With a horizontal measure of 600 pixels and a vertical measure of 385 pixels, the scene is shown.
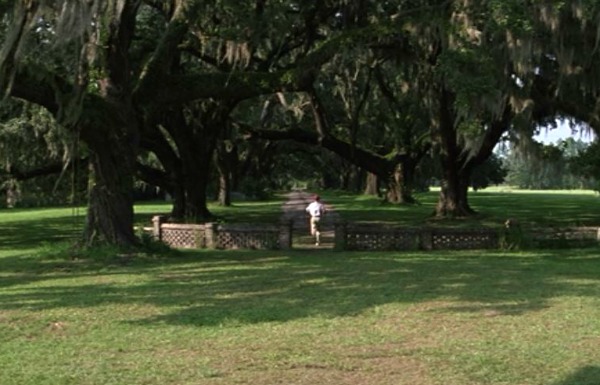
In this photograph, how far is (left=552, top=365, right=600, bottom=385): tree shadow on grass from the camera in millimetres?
5664

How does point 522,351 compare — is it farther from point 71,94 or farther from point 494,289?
point 71,94

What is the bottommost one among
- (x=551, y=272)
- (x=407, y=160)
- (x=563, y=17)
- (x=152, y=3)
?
(x=551, y=272)

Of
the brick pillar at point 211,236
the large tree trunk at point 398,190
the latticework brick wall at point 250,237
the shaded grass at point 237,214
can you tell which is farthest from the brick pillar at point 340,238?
the large tree trunk at point 398,190

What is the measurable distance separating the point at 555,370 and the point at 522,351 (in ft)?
2.18

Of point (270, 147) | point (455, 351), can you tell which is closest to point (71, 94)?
point (455, 351)

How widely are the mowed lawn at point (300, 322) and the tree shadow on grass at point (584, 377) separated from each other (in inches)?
0.6

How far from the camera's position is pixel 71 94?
1405 centimetres

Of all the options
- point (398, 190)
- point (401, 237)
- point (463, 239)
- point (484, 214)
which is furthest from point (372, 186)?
point (401, 237)

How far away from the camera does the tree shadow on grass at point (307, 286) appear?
29.7 ft

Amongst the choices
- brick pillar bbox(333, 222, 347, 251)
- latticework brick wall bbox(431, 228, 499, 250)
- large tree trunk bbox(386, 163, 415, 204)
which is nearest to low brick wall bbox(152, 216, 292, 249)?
brick pillar bbox(333, 222, 347, 251)

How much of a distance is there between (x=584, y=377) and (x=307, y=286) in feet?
18.5

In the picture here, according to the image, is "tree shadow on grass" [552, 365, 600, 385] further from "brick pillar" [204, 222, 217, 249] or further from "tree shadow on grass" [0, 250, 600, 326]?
"brick pillar" [204, 222, 217, 249]

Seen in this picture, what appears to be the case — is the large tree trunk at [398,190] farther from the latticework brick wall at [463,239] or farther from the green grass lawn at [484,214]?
the latticework brick wall at [463,239]

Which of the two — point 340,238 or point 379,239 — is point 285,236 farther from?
point 379,239
